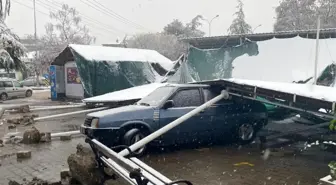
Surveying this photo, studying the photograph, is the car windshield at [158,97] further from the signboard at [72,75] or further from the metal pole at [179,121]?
the signboard at [72,75]

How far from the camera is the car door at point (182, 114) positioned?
7559 mm

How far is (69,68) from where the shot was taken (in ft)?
73.2

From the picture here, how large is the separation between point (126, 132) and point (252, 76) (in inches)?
252

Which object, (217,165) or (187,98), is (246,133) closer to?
(187,98)

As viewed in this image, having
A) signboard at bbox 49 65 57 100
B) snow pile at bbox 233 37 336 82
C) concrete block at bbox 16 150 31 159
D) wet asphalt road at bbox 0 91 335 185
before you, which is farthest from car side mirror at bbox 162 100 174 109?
signboard at bbox 49 65 57 100

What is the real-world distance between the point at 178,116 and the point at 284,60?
592 centimetres

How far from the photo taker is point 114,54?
758 inches

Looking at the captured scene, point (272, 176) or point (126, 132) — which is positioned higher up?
point (126, 132)

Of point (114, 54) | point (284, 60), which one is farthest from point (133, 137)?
point (114, 54)

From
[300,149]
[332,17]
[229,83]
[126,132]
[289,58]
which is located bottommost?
[300,149]

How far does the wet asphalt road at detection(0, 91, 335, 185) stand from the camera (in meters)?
6.04

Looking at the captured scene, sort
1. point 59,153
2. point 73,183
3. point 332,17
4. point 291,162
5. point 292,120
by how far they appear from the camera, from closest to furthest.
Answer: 1. point 73,183
2. point 291,162
3. point 59,153
4. point 292,120
5. point 332,17

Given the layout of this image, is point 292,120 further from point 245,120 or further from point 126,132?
point 126,132

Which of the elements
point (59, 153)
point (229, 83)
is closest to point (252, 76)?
point (229, 83)
